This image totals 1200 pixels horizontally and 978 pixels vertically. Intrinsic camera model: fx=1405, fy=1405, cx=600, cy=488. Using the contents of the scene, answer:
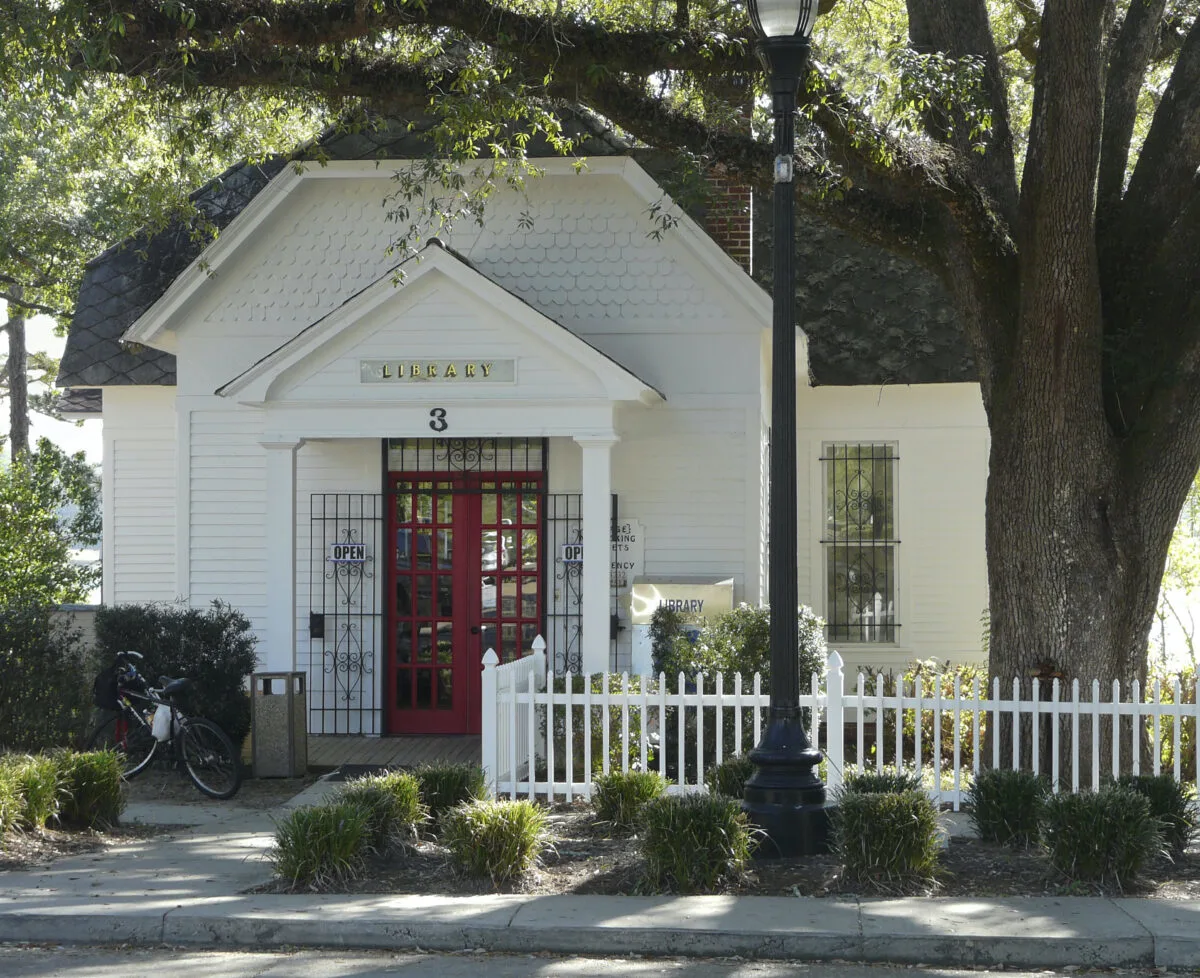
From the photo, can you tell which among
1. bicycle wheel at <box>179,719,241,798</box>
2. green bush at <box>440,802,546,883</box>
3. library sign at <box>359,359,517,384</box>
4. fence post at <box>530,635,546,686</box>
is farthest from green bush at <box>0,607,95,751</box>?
green bush at <box>440,802,546,883</box>

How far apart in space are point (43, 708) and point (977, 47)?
9855mm

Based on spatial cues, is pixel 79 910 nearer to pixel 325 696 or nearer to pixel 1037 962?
pixel 1037 962

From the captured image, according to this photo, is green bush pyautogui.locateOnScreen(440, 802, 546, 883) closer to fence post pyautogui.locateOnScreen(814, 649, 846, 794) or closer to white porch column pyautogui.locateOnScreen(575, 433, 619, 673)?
fence post pyautogui.locateOnScreen(814, 649, 846, 794)

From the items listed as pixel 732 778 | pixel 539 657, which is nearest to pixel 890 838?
pixel 732 778

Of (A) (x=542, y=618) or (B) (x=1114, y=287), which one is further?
(A) (x=542, y=618)

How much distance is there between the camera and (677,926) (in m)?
7.14

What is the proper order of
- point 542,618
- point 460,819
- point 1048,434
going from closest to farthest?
1. point 460,819
2. point 1048,434
3. point 542,618

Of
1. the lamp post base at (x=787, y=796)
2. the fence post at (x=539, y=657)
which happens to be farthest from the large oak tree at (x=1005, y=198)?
the fence post at (x=539, y=657)

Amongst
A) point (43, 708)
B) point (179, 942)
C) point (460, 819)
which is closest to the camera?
point (179, 942)

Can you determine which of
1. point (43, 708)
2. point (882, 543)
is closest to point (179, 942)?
point (43, 708)

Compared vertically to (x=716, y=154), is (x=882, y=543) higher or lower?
lower

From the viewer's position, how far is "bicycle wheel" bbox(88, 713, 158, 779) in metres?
11.9

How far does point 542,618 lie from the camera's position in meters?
14.0

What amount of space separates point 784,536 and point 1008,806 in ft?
7.46
